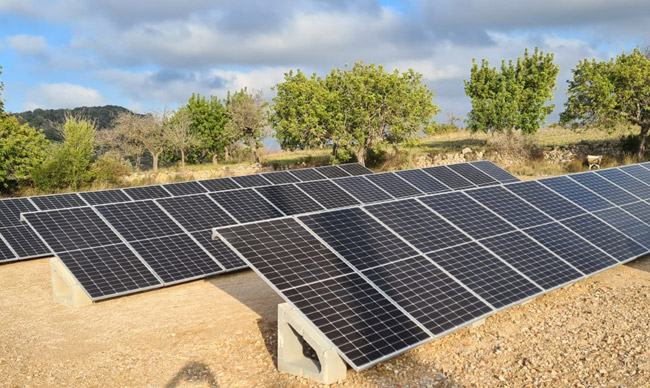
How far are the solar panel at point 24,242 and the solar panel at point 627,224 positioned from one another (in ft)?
53.8

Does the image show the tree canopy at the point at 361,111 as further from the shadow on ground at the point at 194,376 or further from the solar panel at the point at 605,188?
the shadow on ground at the point at 194,376

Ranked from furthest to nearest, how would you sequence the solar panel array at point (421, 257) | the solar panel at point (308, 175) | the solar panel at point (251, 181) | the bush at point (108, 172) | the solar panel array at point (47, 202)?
the bush at point (108, 172) < the solar panel at point (308, 175) < the solar panel at point (251, 181) < the solar panel array at point (47, 202) < the solar panel array at point (421, 257)

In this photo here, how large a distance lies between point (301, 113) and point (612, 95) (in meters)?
21.9

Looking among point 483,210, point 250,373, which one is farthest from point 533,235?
A: point 250,373

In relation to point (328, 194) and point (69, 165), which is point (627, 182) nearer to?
point (328, 194)

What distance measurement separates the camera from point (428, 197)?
523 inches

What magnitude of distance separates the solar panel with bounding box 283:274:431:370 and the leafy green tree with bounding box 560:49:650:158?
3576cm

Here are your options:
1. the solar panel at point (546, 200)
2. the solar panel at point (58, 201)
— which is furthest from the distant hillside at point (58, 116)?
the solar panel at point (546, 200)

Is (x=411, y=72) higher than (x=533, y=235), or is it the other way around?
(x=411, y=72)

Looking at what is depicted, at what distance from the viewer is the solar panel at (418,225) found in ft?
36.2

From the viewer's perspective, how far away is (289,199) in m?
19.0

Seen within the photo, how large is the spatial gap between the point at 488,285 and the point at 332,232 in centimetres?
303

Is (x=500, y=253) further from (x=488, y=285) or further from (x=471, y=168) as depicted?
(x=471, y=168)

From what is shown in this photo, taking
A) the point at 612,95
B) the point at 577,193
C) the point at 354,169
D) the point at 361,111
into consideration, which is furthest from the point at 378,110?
the point at 577,193
